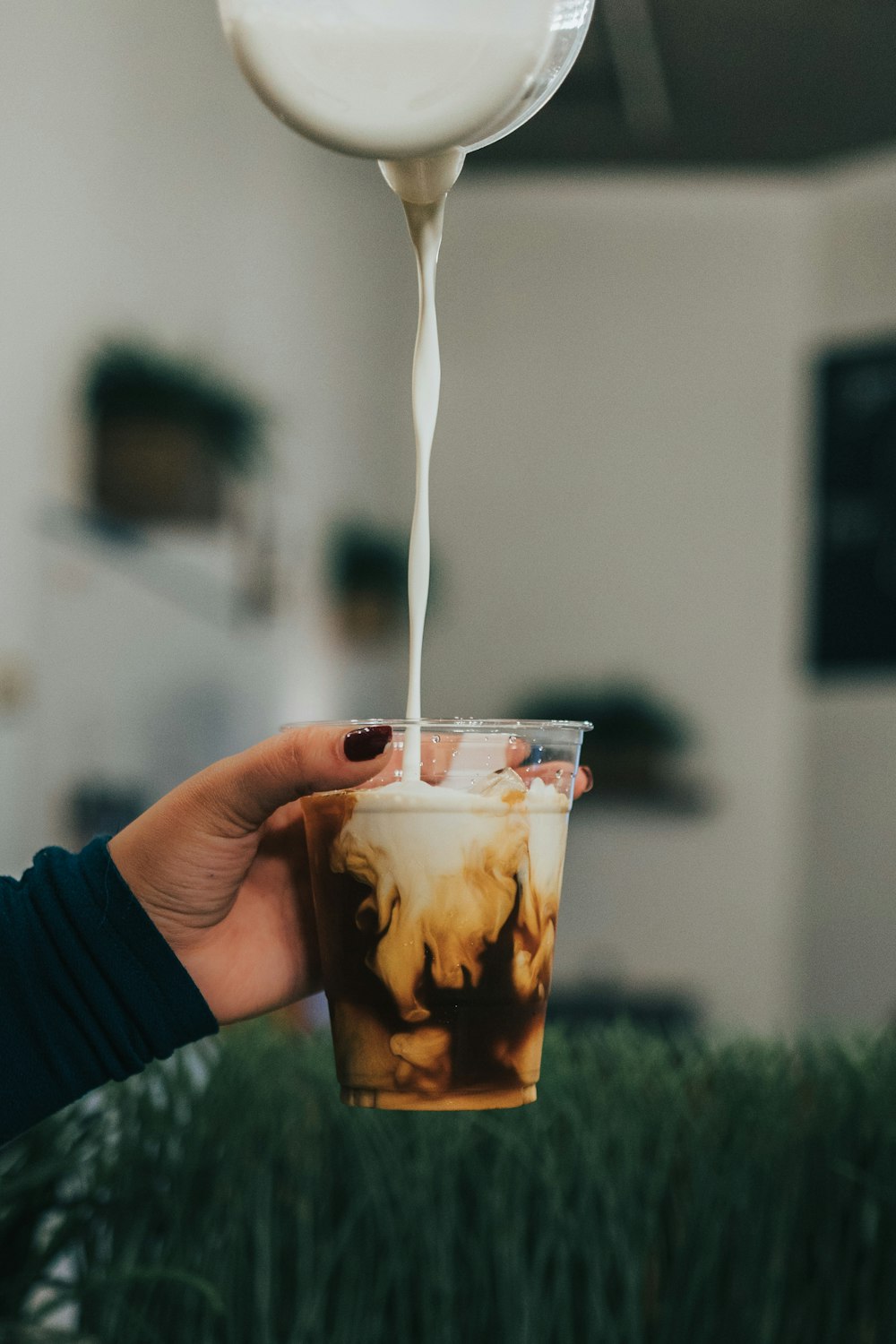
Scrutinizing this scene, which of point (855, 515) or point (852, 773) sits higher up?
point (855, 515)

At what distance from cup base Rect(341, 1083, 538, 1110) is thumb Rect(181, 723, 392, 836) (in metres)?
0.14

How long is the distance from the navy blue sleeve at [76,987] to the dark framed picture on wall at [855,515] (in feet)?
10.7

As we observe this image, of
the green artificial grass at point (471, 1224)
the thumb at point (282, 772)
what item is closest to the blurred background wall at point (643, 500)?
the green artificial grass at point (471, 1224)

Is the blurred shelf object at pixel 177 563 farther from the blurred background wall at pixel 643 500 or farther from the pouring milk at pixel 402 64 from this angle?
the pouring milk at pixel 402 64

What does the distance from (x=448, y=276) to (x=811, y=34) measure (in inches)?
82.7

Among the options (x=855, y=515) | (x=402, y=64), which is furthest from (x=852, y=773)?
(x=402, y=64)

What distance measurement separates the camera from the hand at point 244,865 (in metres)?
0.60

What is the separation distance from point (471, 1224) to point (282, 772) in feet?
1.44

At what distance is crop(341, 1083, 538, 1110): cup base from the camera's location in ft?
1.95

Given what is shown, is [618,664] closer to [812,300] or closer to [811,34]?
[812,300]

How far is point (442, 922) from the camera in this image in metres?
0.58

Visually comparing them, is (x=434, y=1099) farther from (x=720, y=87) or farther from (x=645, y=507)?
(x=645, y=507)

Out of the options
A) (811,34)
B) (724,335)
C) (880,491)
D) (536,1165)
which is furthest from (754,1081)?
(724,335)

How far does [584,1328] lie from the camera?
2.88 feet
